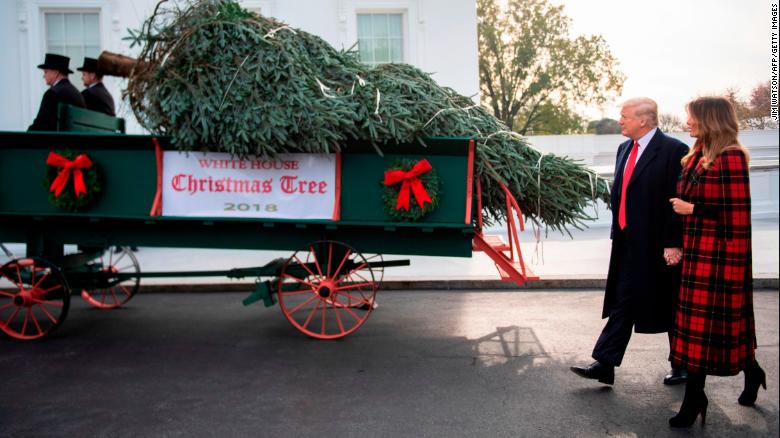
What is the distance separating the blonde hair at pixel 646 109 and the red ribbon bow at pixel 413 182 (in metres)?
1.68

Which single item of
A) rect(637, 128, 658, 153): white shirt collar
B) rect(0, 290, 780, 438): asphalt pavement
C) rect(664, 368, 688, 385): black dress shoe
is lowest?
rect(0, 290, 780, 438): asphalt pavement

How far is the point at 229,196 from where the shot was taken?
5789mm

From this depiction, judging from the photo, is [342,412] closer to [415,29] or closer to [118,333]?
[118,333]

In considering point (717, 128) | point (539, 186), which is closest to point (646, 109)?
point (717, 128)

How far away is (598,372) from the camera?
183 inches

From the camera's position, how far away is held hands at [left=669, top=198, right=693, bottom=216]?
12.7ft

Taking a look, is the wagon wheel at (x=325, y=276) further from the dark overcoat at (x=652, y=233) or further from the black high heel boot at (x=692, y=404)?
the black high heel boot at (x=692, y=404)

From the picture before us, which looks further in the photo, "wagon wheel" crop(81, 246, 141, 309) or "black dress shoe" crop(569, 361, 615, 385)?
"wagon wheel" crop(81, 246, 141, 309)

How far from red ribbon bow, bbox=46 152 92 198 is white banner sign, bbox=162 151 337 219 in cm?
70

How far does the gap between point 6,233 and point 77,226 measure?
0.72m

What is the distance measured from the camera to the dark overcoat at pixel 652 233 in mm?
4363

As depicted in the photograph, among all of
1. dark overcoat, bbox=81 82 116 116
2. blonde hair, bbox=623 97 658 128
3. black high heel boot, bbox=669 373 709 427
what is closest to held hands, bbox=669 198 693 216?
blonde hair, bbox=623 97 658 128

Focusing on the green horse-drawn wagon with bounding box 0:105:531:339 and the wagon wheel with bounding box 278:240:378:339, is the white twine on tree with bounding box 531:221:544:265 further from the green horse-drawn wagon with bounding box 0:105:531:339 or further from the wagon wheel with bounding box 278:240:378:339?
the wagon wheel with bounding box 278:240:378:339

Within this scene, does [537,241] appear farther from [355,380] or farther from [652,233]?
[355,380]
